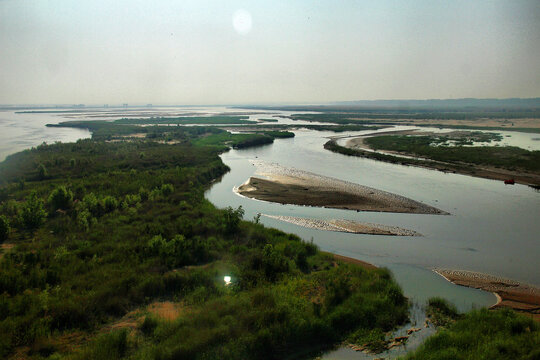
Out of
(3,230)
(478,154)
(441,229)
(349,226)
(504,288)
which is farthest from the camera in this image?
(478,154)

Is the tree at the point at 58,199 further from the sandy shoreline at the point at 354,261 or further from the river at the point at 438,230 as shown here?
the sandy shoreline at the point at 354,261

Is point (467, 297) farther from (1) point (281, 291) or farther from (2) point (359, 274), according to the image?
(1) point (281, 291)

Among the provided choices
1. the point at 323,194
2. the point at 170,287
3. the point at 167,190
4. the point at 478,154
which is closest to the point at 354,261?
the point at 170,287

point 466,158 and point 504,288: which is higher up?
point 466,158

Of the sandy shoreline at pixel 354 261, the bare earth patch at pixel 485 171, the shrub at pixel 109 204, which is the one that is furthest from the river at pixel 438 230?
the shrub at pixel 109 204

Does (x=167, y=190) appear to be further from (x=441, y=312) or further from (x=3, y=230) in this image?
(x=441, y=312)

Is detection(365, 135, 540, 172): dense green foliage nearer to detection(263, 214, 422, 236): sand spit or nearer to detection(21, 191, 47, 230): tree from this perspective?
detection(263, 214, 422, 236): sand spit
